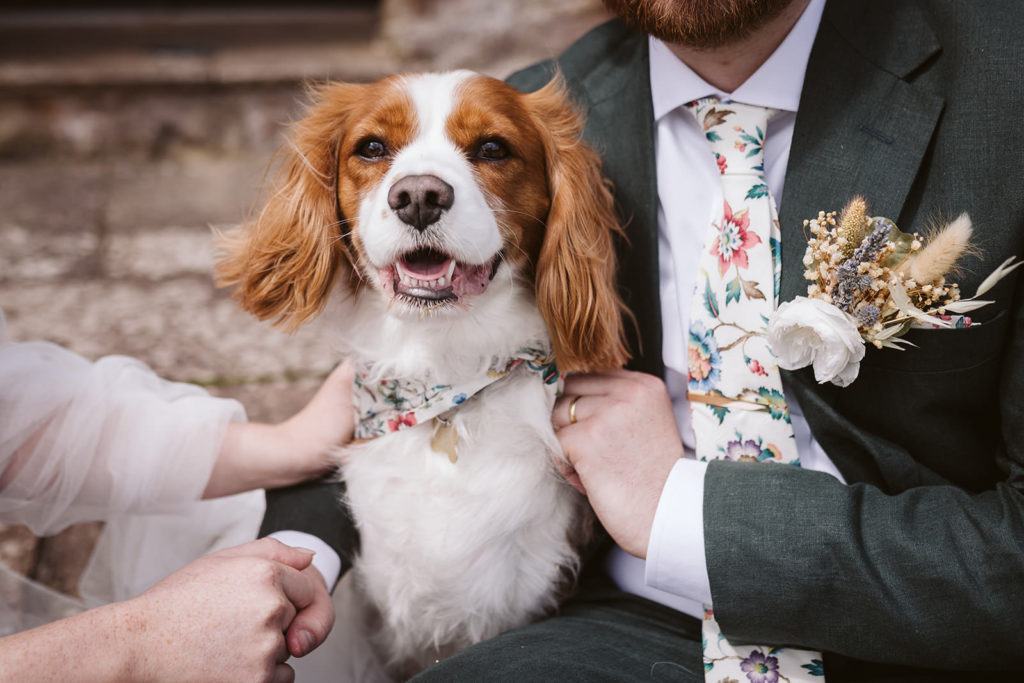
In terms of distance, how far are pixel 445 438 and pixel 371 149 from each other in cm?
51

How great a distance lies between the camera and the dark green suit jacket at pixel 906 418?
3.94 ft

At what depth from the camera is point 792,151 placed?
1375 mm

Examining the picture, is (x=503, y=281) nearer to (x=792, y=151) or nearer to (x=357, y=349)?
(x=357, y=349)

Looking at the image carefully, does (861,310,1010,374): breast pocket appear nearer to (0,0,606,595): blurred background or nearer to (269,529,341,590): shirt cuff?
(269,529,341,590): shirt cuff

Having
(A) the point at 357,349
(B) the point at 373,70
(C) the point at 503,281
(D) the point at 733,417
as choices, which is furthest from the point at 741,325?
(B) the point at 373,70

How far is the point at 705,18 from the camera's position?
4.50 ft

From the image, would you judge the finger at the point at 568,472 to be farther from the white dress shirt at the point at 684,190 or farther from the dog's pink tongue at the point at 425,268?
the dog's pink tongue at the point at 425,268

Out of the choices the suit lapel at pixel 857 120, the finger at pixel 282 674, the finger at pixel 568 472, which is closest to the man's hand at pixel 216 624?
the finger at pixel 282 674

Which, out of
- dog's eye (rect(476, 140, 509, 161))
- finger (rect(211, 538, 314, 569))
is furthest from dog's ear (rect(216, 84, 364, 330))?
finger (rect(211, 538, 314, 569))

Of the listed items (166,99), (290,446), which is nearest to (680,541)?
(290,446)

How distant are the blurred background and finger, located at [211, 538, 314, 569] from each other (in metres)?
1.93

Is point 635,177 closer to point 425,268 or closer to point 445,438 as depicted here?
point 425,268

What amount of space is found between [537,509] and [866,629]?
54 cm

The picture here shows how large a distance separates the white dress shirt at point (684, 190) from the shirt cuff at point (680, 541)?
0.02 metres
